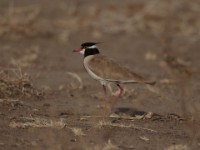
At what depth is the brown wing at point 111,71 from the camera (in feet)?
24.9

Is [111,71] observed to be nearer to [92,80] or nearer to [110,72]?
[110,72]

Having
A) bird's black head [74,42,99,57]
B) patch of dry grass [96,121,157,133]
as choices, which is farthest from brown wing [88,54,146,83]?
patch of dry grass [96,121,157,133]

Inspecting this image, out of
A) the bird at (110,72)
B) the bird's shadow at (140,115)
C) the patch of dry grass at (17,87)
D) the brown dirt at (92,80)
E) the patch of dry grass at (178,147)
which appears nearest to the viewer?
the patch of dry grass at (178,147)

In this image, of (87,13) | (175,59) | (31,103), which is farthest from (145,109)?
(87,13)

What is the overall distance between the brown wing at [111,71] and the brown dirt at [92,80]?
0.41m

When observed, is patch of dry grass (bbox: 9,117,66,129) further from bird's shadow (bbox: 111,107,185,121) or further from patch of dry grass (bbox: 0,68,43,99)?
patch of dry grass (bbox: 0,68,43,99)

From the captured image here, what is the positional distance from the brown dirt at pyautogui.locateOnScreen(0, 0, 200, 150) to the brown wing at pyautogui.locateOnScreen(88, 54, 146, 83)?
1.35 feet

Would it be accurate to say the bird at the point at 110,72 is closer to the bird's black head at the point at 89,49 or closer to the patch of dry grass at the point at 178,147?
the bird's black head at the point at 89,49

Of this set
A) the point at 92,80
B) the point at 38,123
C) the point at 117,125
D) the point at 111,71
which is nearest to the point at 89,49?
the point at 111,71

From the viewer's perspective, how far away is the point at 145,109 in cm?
866

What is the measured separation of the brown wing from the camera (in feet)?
24.9

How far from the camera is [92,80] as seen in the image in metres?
10.4

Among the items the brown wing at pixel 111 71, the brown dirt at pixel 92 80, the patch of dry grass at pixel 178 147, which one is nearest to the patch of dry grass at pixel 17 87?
the brown dirt at pixel 92 80

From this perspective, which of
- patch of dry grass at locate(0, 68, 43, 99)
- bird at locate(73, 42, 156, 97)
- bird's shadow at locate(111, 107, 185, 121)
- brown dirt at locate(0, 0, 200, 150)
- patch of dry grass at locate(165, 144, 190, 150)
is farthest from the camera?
patch of dry grass at locate(0, 68, 43, 99)
